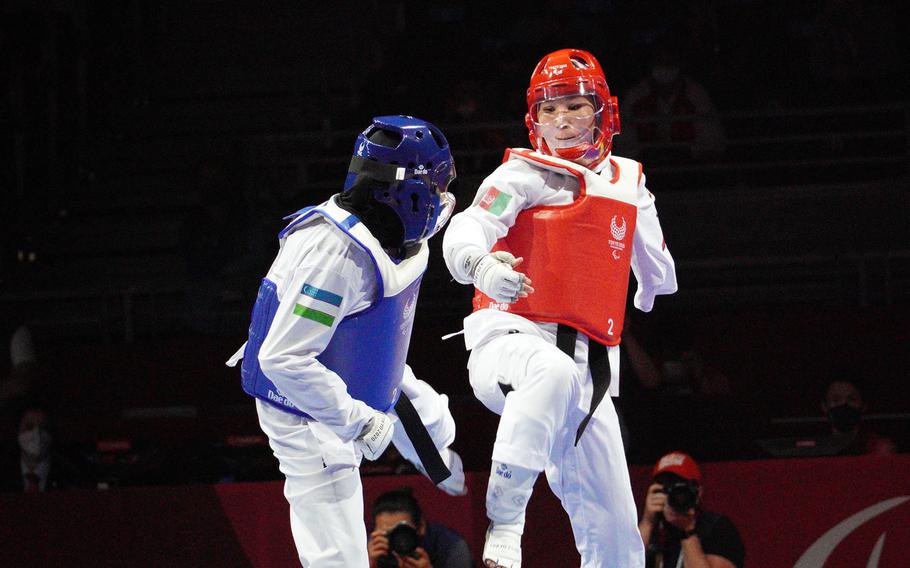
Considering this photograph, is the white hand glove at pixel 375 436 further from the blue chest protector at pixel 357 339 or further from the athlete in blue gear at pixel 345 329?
the blue chest protector at pixel 357 339

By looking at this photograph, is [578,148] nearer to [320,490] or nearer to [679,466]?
[320,490]

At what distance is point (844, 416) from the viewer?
7.79 meters

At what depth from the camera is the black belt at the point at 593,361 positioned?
5.44 m

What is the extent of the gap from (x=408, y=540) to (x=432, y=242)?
11.2ft

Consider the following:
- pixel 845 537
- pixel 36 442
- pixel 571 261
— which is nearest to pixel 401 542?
pixel 571 261

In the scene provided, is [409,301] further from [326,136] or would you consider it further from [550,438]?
[326,136]

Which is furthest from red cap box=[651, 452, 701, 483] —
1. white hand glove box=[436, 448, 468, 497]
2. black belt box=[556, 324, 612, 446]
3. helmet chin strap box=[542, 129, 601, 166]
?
helmet chin strap box=[542, 129, 601, 166]

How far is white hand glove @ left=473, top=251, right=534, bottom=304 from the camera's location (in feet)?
16.1

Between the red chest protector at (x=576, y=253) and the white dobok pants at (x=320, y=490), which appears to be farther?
the red chest protector at (x=576, y=253)

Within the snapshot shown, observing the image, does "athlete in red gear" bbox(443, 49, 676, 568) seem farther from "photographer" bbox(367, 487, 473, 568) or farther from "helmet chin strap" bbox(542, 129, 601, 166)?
"photographer" bbox(367, 487, 473, 568)

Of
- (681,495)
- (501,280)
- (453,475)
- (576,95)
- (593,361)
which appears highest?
(576,95)

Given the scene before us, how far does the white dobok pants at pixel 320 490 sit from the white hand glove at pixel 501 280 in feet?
2.79

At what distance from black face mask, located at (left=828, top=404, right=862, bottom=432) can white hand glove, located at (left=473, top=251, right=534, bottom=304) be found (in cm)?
346

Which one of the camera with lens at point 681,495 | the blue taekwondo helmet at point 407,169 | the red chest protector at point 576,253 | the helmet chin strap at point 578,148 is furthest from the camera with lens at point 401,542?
the helmet chin strap at point 578,148
